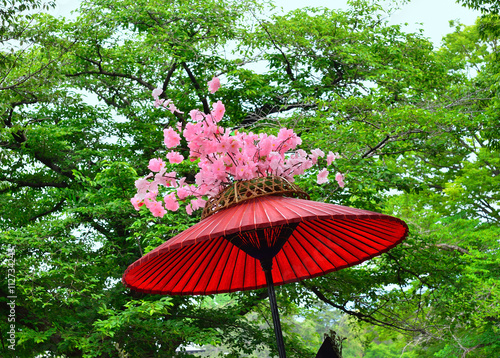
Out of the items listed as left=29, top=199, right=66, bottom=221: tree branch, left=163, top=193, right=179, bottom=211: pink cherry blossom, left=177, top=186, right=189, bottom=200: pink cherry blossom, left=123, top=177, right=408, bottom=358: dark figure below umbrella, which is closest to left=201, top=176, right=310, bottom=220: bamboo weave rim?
left=123, top=177, right=408, bottom=358: dark figure below umbrella

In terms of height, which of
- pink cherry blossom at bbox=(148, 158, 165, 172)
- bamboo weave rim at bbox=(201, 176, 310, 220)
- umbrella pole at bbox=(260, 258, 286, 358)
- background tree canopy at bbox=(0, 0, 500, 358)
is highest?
background tree canopy at bbox=(0, 0, 500, 358)

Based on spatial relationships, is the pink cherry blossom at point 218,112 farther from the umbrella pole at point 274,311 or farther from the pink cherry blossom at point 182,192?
the umbrella pole at point 274,311

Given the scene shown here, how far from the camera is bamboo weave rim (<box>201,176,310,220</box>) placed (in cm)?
194

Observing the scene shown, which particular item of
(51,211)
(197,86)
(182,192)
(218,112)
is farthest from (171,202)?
Result: (51,211)

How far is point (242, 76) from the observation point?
25.9ft

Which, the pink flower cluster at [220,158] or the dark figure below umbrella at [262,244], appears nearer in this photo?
the dark figure below umbrella at [262,244]

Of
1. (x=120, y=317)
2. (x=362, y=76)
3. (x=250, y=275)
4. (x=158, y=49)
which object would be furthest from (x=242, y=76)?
(x=250, y=275)

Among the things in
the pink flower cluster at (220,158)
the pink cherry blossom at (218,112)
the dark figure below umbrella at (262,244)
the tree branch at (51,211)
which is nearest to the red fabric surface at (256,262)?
the dark figure below umbrella at (262,244)

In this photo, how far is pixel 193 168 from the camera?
6355 millimetres

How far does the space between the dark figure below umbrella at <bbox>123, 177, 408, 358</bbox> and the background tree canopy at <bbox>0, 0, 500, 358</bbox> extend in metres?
2.66

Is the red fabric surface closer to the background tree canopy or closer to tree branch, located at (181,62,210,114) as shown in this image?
the background tree canopy

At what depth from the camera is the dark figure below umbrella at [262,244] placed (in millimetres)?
1710

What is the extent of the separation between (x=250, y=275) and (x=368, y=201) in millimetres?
4124

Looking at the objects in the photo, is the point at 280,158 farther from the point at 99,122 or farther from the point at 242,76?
the point at 99,122
